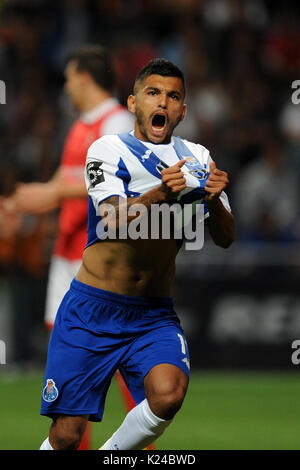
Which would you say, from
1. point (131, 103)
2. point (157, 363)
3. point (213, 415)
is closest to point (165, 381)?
point (157, 363)

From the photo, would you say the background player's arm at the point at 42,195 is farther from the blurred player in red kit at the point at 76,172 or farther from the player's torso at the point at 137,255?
the player's torso at the point at 137,255

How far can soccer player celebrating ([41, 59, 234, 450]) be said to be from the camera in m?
5.04

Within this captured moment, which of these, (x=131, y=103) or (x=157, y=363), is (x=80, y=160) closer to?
(x=131, y=103)

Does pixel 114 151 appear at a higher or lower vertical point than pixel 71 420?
higher

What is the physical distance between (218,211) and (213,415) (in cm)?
476

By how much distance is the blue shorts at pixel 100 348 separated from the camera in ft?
17.0

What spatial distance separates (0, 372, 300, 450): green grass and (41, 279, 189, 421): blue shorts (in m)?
2.30

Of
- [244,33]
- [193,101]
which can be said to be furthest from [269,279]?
[244,33]

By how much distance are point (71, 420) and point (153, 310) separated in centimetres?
68

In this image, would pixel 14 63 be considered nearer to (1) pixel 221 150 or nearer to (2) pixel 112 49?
(2) pixel 112 49

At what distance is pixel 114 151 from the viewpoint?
201 inches

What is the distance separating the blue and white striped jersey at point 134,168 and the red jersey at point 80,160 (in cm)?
188

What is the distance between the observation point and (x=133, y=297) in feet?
17.2

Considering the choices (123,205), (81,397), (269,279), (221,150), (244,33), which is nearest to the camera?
(123,205)
